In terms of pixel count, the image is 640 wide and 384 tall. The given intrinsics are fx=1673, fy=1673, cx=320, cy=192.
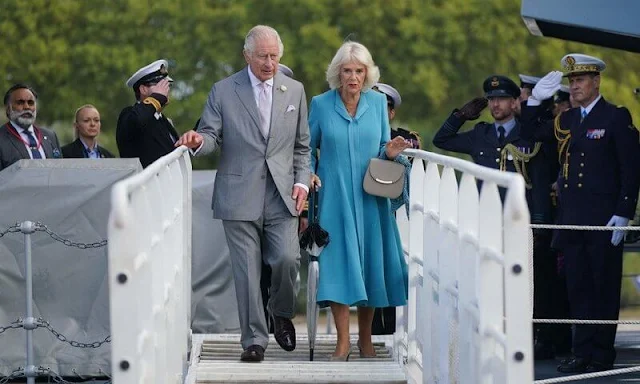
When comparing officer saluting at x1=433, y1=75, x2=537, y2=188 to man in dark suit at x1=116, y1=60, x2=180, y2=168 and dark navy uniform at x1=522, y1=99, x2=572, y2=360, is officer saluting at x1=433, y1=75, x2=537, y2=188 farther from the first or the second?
man in dark suit at x1=116, y1=60, x2=180, y2=168

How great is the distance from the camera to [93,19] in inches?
1298

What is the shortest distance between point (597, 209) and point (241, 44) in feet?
72.5

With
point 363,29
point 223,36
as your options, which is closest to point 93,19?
point 223,36

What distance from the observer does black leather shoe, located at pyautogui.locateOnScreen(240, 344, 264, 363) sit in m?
9.72

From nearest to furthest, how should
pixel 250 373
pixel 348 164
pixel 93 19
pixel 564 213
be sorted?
pixel 250 373 < pixel 348 164 < pixel 564 213 < pixel 93 19

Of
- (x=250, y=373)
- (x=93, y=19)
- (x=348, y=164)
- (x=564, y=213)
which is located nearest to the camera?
(x=250, y=373)

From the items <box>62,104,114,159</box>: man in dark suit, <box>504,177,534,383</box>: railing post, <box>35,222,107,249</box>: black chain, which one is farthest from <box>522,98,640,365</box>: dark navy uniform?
<box>504,177,534,383</box>: railing post

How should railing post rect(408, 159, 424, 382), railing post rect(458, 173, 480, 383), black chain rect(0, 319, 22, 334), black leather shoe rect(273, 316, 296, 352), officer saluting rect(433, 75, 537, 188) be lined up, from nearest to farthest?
railing post rect(458, 173, 480, 383), railing post rect(408, 159, 424, 382), black leather shoe rect(273, 316, 296, 352), black chain rect(0, 319, 22, 334), officer saluting rect(433, 75, 537, 188)

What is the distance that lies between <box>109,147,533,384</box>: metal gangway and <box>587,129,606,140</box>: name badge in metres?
1.53

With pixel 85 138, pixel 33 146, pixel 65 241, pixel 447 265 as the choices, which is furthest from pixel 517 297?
pixel 85 138

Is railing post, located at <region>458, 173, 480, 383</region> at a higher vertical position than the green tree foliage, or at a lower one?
lower

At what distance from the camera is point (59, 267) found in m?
11.1

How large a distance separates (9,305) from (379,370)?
9.21ft

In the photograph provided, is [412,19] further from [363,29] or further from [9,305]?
[9,305]
